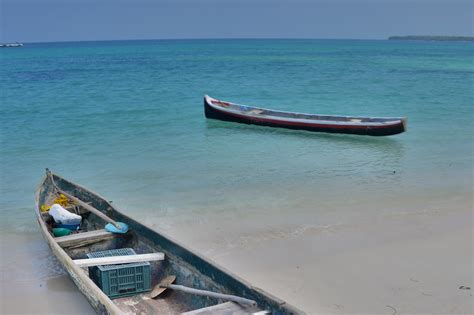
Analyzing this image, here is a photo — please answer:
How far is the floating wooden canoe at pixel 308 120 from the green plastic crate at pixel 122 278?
13131mm

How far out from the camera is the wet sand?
7242 mm

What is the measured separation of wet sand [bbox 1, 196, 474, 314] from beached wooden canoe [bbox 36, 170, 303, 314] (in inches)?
24.8

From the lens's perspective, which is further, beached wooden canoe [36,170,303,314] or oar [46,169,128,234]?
oar [46,169,128,234]

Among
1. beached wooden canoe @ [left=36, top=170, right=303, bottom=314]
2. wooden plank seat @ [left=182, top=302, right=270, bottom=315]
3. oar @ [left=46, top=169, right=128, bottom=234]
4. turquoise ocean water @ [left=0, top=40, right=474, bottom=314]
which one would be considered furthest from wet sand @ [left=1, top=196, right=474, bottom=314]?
wooden plank seat @ [left=182, top=302, right=270, bottom=315]

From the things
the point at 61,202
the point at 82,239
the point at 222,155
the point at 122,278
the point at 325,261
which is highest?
the point at 61,202

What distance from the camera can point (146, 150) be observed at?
17219 mm

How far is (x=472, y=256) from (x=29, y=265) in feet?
22.6

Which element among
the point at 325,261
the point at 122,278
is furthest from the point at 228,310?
the point at 325,261

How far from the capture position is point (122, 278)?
7133 mm

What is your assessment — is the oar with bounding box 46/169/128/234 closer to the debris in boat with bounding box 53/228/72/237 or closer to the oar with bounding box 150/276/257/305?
the debris in boat with bounding box 53/228/72/237

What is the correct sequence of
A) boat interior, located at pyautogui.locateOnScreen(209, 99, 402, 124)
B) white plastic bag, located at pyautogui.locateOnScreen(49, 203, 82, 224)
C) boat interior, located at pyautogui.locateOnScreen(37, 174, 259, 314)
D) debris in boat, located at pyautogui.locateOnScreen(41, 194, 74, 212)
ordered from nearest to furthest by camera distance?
boat interior, located at pyautogui.locateOnScreen(37, 174, 259, 314), white plastic bag, located at pyautogui.locateOnScreen(49, 203, 82, 224), debris in boat, located at pyautogui.locateOnScreen(41, 194, 74, 212), boat interior, located at pyautogui.locateOnScreen(209, 99, 402, 124)

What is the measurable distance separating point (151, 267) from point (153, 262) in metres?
0.07

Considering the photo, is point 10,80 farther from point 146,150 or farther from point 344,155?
point 344,155

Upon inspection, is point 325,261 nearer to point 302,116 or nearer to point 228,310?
point 228,310
